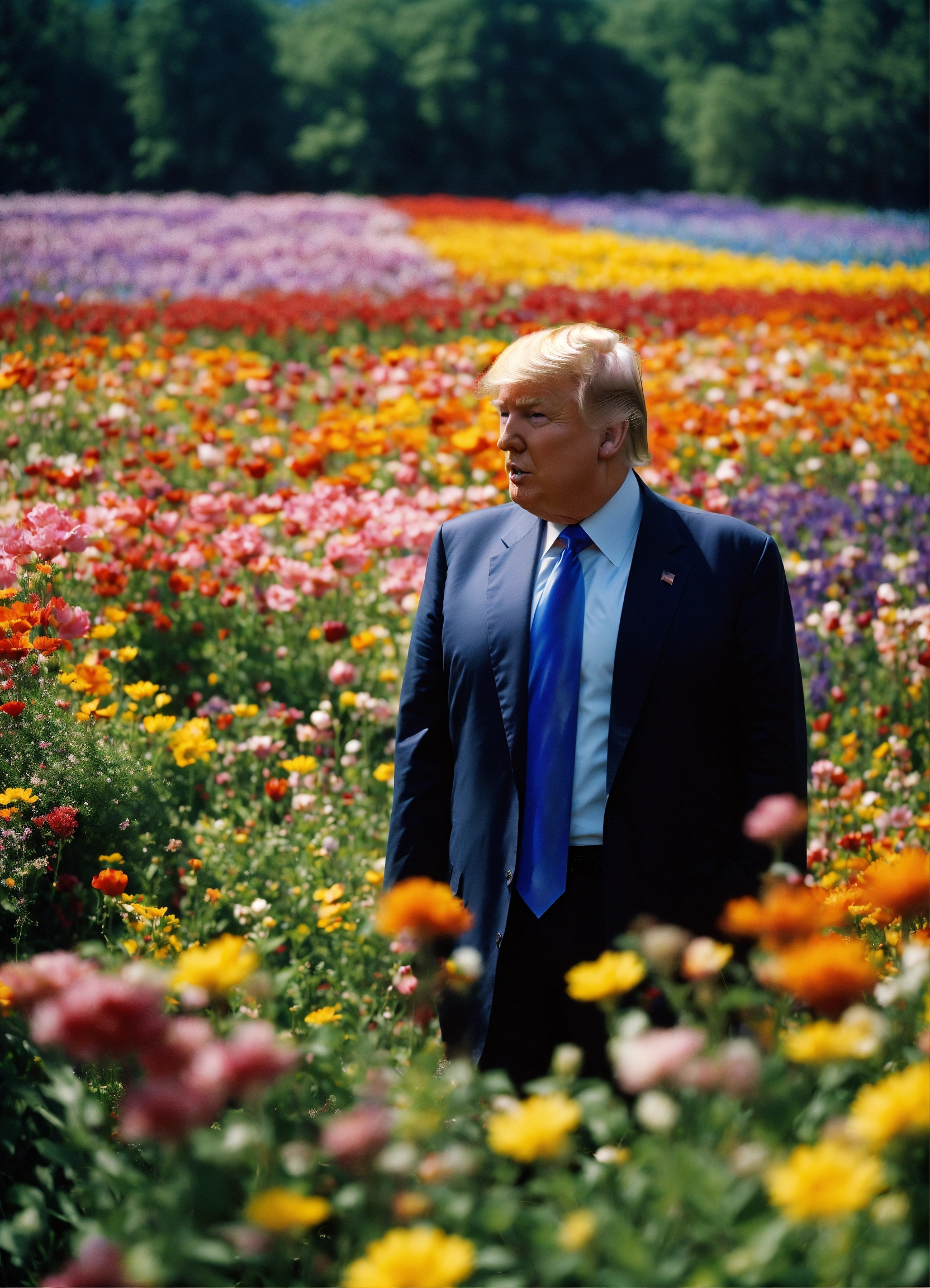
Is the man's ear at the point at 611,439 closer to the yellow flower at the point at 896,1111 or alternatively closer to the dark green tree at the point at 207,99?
the yellow flower at the point at 896,1111

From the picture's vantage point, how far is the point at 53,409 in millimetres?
6199

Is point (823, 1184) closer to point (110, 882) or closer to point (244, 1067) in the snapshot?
point (244, 1067)

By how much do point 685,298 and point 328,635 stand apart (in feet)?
24.9

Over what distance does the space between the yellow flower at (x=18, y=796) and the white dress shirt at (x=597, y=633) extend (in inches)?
44.0

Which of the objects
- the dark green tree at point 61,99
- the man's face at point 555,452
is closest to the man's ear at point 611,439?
the man's face at point 555,452

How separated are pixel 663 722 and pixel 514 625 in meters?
0.34

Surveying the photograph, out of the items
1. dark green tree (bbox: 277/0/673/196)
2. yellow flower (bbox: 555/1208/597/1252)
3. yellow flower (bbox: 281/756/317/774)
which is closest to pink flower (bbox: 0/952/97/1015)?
yellow flower (bbox: 555/1208/597/1252)

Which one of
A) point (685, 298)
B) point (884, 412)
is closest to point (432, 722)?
point (884, 412)

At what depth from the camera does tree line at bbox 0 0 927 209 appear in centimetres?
1958

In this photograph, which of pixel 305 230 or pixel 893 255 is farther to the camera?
pixel 305 230

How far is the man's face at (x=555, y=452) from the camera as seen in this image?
207cm

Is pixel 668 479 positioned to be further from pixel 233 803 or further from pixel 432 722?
pixel 432 722

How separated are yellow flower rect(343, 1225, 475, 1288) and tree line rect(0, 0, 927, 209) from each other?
1386cm

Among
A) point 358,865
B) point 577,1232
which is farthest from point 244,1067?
point 358,865
